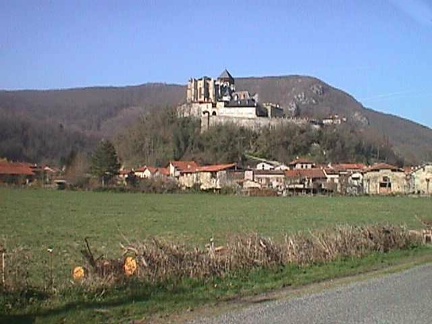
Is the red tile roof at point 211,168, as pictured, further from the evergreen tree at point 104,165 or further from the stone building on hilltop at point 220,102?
the stone building on hilltop at point 220,102

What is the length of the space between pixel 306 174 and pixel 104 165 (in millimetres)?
37650

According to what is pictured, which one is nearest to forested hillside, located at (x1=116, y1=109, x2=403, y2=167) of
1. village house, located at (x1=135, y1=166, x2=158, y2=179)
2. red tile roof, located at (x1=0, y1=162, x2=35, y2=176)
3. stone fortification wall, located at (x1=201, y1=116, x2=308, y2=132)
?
stone fortification wall, located at (x1=201, y1=116, x2=308, y2=132)

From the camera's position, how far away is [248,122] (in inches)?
5925

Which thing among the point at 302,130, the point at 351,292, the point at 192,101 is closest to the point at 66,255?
the point at 351,292

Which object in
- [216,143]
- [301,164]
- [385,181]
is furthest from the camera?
[216,143]

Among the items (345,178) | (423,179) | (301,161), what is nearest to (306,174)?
(345,178)

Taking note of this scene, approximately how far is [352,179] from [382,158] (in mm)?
36794

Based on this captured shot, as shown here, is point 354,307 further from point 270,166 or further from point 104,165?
point 270,166

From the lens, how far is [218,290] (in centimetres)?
1334

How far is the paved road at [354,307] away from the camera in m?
10.3

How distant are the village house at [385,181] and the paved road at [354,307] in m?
111

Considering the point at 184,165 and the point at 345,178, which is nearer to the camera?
the point at 345,178

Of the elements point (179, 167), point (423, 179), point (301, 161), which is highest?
point (301, 161)

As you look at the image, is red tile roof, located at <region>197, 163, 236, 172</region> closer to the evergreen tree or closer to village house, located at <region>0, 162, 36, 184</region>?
the evergreen tree
